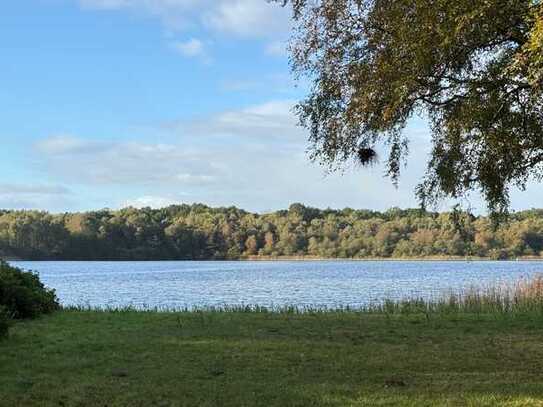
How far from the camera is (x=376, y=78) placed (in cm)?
866

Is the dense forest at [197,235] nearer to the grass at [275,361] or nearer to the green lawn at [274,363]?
the grass at [275,361]

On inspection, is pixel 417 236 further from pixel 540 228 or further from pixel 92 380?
pixel 92 380

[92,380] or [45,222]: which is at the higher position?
[45,222]

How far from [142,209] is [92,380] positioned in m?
122

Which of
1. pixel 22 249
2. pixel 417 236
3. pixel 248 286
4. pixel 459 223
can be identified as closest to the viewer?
pixel 459 223

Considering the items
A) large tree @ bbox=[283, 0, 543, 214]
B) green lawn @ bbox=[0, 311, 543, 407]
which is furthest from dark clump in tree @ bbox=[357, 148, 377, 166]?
green lawn @ bbox=[0, 311, 543, 407]

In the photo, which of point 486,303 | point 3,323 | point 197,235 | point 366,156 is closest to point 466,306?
point 486,303

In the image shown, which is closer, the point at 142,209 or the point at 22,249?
the point at 22,249

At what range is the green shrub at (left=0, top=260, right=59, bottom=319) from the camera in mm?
17062

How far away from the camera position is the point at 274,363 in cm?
976

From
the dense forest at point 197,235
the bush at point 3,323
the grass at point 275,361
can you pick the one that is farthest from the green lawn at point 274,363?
the dense forest at point 197,235

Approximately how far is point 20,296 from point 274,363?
9905 mm

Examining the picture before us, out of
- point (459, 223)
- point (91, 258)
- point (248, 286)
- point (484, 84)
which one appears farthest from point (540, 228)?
point (91, 258)

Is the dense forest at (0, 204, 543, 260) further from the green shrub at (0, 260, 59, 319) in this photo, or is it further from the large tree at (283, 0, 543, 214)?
the large tree at (283, 0, 543, 214)
